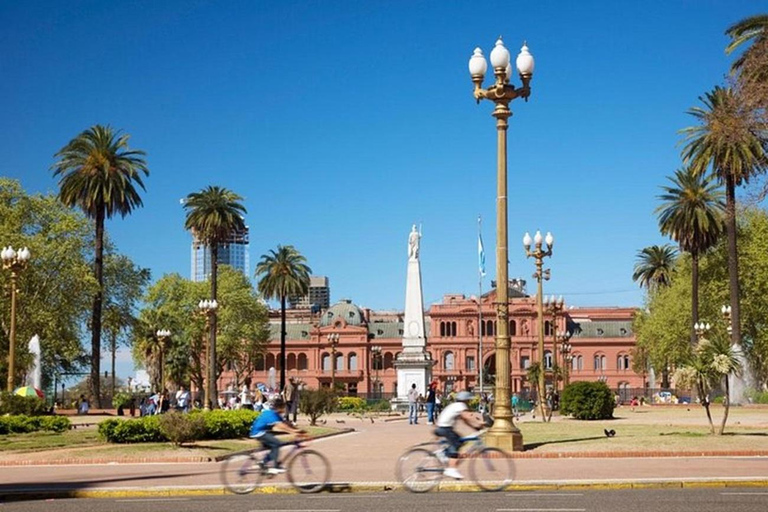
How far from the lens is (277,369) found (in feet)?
431

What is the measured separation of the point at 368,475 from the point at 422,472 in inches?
126

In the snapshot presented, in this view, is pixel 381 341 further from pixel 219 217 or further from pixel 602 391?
pixel 602 391

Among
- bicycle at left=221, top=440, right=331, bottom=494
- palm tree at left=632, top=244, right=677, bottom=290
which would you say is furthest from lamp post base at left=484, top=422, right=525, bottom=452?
palm tree at left=632, top=244, right=677, bottom=290

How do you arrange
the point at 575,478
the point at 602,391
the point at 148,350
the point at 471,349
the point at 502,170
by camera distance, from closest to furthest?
the point at 575,478
the point at 502,170
the point at 602,391
the point at 148,350
the point at 471,349

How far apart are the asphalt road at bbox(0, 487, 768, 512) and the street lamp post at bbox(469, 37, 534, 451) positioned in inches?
284

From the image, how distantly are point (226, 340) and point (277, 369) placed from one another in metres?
39.4

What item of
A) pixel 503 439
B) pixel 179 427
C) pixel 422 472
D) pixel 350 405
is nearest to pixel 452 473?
pixel 422 472

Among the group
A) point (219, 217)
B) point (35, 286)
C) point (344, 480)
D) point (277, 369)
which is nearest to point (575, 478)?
point (344, 480)

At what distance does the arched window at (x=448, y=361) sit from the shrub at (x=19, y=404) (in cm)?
8782

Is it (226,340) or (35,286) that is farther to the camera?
(226,340)

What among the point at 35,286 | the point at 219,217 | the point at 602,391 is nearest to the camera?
the point at 602,391

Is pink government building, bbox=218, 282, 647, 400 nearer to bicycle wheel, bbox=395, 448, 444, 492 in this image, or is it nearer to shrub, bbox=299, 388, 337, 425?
shrub, bbox=299, 388, 337, 425

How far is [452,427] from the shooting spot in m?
15.7

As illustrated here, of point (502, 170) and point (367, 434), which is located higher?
point (502, 170)
